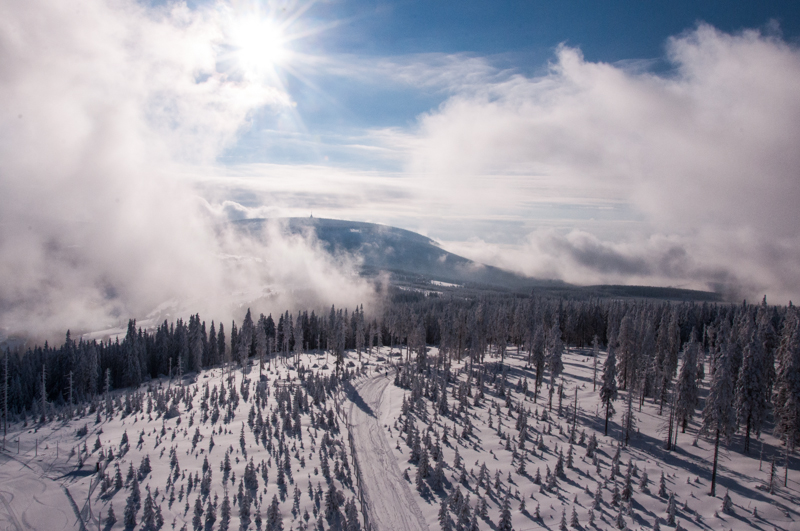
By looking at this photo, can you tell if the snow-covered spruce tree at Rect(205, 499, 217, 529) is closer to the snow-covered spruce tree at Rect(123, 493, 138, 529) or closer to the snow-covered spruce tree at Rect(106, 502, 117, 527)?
the snow-covered spruce tree at Rect(123, 493, 138, 529)

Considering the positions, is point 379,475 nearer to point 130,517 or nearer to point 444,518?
point 444,518

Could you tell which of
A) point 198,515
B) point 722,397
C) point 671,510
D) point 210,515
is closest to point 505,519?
point 671,510

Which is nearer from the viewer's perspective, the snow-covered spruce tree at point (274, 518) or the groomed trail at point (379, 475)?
the snow-covered spruce tree at point (274, 518)

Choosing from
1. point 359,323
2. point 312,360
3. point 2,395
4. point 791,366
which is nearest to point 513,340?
point 359,323

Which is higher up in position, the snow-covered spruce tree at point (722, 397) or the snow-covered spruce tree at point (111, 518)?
the snow-covered spruce tree at point (722, 397)

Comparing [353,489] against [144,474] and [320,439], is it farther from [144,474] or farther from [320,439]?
[144,474]

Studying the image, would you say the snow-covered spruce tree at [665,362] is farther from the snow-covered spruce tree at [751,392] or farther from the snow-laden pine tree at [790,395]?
the snow-laden pine tree at [790,395]

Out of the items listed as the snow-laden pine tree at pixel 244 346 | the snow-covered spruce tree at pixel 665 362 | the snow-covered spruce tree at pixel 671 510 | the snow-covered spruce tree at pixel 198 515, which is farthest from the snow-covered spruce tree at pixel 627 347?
the snow-laden pine tree at pixel 244 346
